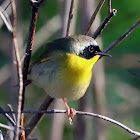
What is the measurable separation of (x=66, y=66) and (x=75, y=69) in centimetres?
8

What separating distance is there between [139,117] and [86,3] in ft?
5.19

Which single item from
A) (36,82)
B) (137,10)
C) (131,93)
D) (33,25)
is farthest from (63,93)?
(137,10)

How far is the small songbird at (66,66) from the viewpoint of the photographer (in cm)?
226

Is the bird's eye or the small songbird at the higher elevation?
the bird's eye

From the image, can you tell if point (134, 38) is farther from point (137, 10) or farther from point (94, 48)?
point (94, 48)

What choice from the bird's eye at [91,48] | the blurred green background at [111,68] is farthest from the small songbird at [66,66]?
the blurred green background at [111,68]

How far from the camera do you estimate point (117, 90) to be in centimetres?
369

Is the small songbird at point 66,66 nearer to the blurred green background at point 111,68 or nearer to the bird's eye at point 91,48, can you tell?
the bird's eye at point 91,48

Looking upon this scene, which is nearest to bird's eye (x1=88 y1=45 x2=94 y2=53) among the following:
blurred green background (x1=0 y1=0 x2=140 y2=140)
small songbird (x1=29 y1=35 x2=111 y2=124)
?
small songbird (x1=29 y1=35 x2=111 y2=124)

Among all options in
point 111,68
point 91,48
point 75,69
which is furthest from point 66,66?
point 111,68

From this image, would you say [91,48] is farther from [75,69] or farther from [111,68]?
[111,68]

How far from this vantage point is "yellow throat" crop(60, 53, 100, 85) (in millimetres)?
2264

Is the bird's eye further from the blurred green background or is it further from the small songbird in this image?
the blurred green background

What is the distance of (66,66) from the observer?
2.28 m
